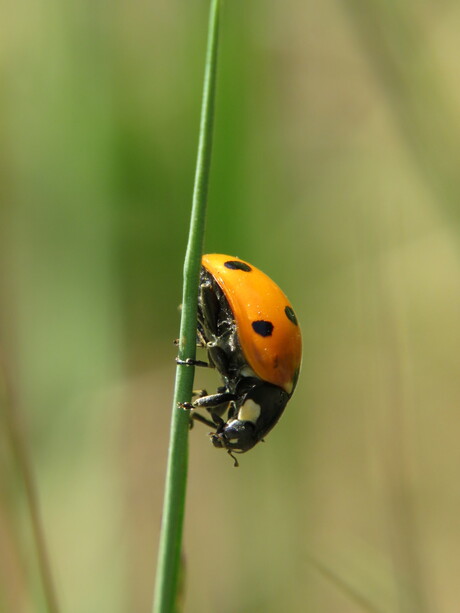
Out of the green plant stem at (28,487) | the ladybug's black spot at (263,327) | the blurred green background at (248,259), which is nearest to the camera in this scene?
the green plant stem at (28,487)

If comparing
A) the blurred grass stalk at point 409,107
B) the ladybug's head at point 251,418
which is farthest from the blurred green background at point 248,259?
the ladybug's head at point 251,418

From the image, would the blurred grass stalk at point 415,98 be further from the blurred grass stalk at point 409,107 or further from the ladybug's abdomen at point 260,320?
the ladybug's abdomen at point 260,320

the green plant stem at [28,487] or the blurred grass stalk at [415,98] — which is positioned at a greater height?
the blurred grass stalk at [415,98]

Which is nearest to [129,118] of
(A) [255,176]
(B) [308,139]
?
(A) [255,176]

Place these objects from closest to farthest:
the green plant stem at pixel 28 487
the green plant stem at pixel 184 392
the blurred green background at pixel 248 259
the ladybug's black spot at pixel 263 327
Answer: the green plant stem at pixel 184 392 → the green plant stem at pixel 28 487 → the ladybug's black spot at pixel 263 327 → the blurred green background at pixel 248 259

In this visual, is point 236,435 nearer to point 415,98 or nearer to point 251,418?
point 251,418

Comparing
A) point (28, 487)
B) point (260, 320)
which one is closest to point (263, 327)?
point (260, 320)

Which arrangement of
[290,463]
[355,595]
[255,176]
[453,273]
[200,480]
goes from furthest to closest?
1. [453,273]
2. [200,480]
3. [255,176]
4. [290,463]
5. [355,595]

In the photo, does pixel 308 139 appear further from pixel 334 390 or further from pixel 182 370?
pixel 182 370
